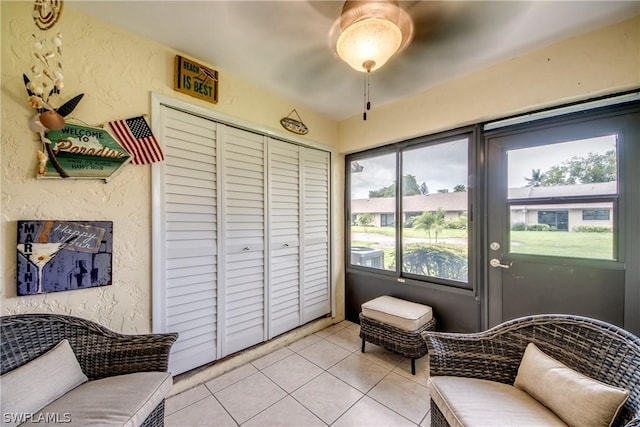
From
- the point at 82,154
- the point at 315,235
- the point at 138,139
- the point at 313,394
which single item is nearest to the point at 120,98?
the point at 138,139

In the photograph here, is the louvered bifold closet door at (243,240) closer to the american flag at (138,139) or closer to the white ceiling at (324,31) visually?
the american flag at (138,139)

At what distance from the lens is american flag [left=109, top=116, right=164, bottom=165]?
155 centimetres

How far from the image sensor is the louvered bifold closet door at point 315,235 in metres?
2.73

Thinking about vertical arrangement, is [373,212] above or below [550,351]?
above

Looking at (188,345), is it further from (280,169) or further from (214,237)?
(280,169)

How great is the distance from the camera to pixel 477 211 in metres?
2.10

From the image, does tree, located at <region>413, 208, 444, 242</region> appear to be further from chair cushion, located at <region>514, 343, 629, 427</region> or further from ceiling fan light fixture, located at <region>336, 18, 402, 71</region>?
ceiling fan light fixture, located at <region>336, 18, 402, 71</region>

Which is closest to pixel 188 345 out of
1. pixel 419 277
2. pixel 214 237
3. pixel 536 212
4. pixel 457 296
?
pixel 214 237

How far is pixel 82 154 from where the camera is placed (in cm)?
141

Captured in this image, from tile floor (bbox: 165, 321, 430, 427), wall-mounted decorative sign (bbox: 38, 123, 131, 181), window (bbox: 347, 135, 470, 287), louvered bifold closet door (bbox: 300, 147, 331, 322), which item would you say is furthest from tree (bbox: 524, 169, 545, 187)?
wall-mounted decorative sign (bbox: 38, 123, 131, 181)

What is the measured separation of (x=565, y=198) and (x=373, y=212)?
5.39ft

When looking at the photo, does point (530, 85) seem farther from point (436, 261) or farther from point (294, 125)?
point (294, 125)

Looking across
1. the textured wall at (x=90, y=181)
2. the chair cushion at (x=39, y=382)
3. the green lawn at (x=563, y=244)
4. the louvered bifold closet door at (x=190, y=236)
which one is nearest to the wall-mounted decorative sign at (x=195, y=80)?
the textured wall at (x=90, y=181)

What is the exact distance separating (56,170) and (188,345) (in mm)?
1454
